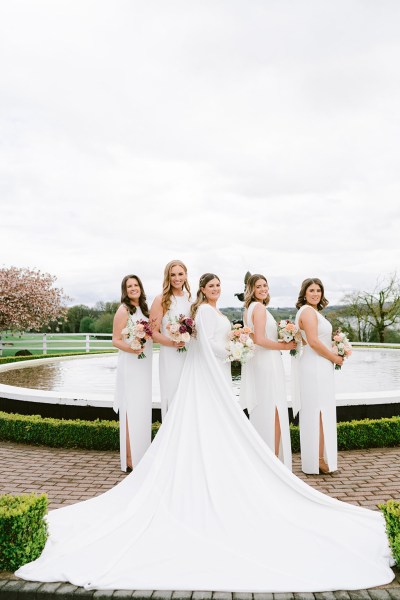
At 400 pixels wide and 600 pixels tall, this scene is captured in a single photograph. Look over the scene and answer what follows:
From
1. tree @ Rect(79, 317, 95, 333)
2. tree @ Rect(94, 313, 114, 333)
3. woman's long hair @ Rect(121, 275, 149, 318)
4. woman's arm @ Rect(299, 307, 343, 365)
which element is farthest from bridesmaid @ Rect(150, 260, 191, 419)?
tree @ Rect(79, 317, 95, 333)

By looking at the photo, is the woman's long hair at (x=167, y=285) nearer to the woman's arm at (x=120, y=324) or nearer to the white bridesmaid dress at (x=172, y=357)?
the white bridesmaid dress at (x=172, y=357)

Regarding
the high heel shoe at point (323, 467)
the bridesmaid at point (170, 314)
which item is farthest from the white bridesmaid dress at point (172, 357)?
the high heel shoe at point (323, 467)

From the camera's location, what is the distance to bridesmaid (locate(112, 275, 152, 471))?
6297 mm

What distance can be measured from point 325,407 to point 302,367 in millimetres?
573

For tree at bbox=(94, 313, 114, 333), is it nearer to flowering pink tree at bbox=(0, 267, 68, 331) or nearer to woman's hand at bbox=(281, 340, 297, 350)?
flowering pink tree at bbox=(0, 267, 68, 331)

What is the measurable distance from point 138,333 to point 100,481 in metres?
1.89

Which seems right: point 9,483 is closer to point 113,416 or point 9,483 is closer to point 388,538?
point 113,416

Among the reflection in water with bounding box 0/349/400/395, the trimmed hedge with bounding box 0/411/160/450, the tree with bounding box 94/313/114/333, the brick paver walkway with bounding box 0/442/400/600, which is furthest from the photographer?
the tree with bounding box 94/313/114/333

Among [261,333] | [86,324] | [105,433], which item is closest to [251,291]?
[261,333]

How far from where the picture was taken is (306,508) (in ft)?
14.5

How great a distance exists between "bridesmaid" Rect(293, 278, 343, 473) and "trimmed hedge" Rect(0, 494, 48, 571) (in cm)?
357

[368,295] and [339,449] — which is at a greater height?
[368,295]

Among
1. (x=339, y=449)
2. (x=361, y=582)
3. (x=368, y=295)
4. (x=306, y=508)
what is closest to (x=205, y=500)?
(x=306, y=508)

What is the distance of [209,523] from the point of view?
4.13m
